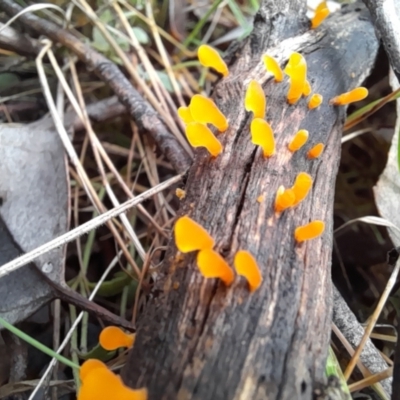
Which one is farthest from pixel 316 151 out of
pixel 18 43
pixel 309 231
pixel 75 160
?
pixel 18 43

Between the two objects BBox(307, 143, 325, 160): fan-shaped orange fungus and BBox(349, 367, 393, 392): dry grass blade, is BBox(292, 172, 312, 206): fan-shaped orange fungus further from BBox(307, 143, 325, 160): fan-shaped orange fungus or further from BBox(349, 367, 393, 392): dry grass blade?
BBox(349, 367, 393, 392): dry grass blade

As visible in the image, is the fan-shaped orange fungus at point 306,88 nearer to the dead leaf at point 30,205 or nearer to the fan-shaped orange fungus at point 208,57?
the fan-shaped orange fungus at point 208,57

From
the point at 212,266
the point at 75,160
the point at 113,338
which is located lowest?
the point at 113,338

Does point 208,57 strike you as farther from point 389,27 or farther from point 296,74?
point 389,27

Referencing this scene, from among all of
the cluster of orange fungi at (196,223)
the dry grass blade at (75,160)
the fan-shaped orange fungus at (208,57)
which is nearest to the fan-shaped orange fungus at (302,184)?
the cluster of orange fungi at (196,223)

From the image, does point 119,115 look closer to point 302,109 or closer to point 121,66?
point 121,66

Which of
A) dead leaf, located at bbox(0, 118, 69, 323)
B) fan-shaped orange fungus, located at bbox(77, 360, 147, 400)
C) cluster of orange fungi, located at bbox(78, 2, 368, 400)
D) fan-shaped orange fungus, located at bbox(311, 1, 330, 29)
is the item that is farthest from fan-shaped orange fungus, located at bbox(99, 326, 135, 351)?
fan-shaped orange fungus, located at bbox(311, 1, 330, 29)

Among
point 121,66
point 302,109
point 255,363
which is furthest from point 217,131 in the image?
point 121,66
